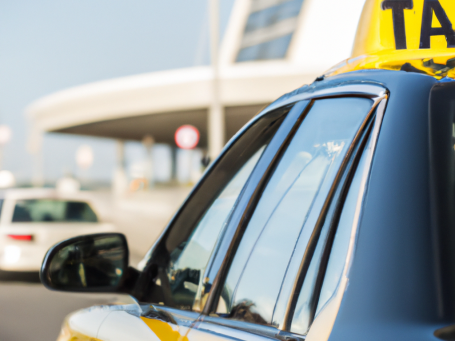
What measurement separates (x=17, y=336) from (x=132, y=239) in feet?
30.0

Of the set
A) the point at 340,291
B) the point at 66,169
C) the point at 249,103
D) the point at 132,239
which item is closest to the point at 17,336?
the point at 340,291

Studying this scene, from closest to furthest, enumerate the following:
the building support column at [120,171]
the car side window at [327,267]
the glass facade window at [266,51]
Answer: the car side window at [327,267] < the glass facade window at [266,51] < the building support column at [120,171]

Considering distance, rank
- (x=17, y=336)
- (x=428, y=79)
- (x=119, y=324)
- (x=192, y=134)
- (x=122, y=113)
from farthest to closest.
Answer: (x=122, y=113), (x=192, y=134), (x=17, y=336), (x=119, y=324), (x=428, y=79)

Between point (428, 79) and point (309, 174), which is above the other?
point (428, 79)

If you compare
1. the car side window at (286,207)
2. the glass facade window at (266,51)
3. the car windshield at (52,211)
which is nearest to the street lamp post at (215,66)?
the car windshield at (52,211)

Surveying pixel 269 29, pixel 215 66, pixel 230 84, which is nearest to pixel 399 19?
pixel 215 66

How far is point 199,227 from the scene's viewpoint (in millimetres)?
1729

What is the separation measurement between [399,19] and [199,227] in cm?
91

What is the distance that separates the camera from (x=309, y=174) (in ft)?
Answer: 4.41

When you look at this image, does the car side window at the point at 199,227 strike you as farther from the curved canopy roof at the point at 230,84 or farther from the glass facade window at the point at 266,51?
the glass facade window at the point at 266,51

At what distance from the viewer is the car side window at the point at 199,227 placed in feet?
5.18

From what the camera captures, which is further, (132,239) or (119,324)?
(132,239)

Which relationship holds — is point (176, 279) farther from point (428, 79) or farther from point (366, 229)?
point (428, 79)

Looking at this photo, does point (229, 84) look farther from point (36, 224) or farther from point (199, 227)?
point (199, 227)
